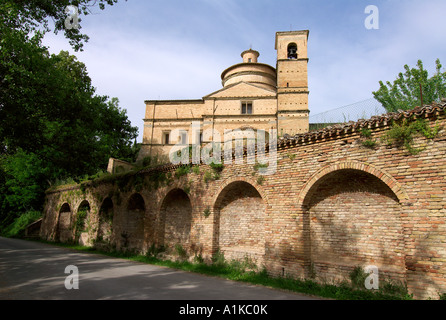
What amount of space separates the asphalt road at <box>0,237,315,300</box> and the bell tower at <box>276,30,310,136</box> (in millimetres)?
19762

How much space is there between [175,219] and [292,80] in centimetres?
1980

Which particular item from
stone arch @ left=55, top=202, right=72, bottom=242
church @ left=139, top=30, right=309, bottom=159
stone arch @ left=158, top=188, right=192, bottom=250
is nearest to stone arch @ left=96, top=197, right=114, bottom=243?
stone arch @ left=158, top=188, right=192, bottom=250

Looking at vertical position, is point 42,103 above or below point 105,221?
above

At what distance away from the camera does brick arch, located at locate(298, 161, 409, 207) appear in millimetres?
7163

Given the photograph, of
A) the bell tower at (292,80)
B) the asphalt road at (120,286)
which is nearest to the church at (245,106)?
the bell tower at (292,80)

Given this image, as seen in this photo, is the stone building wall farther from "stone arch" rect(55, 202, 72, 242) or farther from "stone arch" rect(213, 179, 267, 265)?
"stone arch" rect(55, 202, 72, 242)

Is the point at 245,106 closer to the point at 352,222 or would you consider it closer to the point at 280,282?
the point at 352,222

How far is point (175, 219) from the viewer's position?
13891mm

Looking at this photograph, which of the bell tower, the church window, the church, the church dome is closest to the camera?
the bell tower

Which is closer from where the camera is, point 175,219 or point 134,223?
point 175,219

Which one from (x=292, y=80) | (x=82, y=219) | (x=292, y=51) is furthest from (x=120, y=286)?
(x=292, y=51)

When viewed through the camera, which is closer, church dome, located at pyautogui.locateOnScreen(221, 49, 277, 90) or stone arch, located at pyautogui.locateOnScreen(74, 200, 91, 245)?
stone arch, located at pyautogui.locateOnScreen(74, 200, 91, 245)
